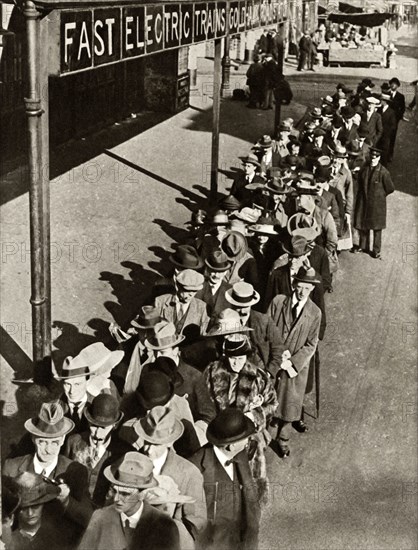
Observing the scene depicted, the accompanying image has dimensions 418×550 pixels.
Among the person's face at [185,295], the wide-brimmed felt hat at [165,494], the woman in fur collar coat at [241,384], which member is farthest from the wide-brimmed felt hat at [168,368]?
the wide-brimmed felt hat at [165,494]

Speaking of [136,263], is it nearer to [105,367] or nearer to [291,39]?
[105,367]

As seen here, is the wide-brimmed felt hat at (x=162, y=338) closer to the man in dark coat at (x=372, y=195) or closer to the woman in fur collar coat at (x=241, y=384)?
the woman in fur collar coat at (x=241, y=384)

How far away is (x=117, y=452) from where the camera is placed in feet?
16.2

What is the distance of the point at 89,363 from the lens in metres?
5.51

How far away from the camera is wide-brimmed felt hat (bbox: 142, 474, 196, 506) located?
4359 mm

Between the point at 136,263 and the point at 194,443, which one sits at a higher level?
the point at 194,443

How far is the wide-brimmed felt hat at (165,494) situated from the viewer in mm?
4359

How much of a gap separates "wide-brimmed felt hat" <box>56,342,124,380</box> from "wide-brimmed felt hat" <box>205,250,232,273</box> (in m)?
1.65

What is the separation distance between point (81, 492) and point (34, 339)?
2.83 m

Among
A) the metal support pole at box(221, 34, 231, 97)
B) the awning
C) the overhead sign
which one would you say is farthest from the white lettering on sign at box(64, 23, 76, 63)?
the awning

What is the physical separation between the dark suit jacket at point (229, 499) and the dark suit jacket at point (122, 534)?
697mm

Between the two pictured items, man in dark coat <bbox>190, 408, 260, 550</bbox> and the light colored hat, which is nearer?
man in dark coat <bbox>190, 408, 260, 550</bbox>

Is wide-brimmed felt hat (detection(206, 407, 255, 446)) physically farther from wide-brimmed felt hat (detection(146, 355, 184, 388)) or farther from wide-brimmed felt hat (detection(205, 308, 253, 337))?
wide-brimmed felt hat (detection(205, 308, 253, 337))

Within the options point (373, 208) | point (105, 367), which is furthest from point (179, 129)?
point (105, 367)
